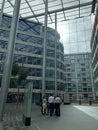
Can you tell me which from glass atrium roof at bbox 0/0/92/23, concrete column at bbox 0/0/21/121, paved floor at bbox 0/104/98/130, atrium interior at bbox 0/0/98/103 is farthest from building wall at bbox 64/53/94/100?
concrete column at bbox 0/0/21/121

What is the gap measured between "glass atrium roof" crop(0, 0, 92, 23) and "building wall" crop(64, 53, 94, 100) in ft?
136

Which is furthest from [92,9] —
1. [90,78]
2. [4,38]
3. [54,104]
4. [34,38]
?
[90,78]

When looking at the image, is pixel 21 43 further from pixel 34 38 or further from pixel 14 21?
pixel 14 21

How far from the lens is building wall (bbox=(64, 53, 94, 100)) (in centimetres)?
6850

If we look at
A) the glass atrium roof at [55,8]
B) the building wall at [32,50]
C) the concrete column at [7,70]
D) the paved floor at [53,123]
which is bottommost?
the paved floor at [53,123]

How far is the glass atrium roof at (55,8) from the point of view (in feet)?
95.3

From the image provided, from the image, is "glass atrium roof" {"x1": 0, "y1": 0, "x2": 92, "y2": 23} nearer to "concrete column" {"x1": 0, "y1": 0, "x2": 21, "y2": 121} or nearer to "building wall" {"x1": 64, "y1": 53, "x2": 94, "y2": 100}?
"concrete column" {"x1": 0, "y1": 0, "x2": 21, "y2": 121}

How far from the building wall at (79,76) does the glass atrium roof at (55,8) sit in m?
41.3

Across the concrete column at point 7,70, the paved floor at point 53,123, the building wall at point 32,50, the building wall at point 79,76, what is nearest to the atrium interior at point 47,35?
the building wall at point 32,50

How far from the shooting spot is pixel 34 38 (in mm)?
41188

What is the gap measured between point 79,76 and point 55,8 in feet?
164

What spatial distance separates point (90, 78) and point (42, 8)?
5084 cm

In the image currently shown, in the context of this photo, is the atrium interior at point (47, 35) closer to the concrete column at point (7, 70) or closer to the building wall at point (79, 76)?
the concrete column at point (7, 70)

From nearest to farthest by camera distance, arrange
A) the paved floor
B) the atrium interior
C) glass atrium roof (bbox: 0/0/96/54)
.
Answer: the paved floor
glass atrium roof (bbox: 0/0/96/54)
the atrium interior
